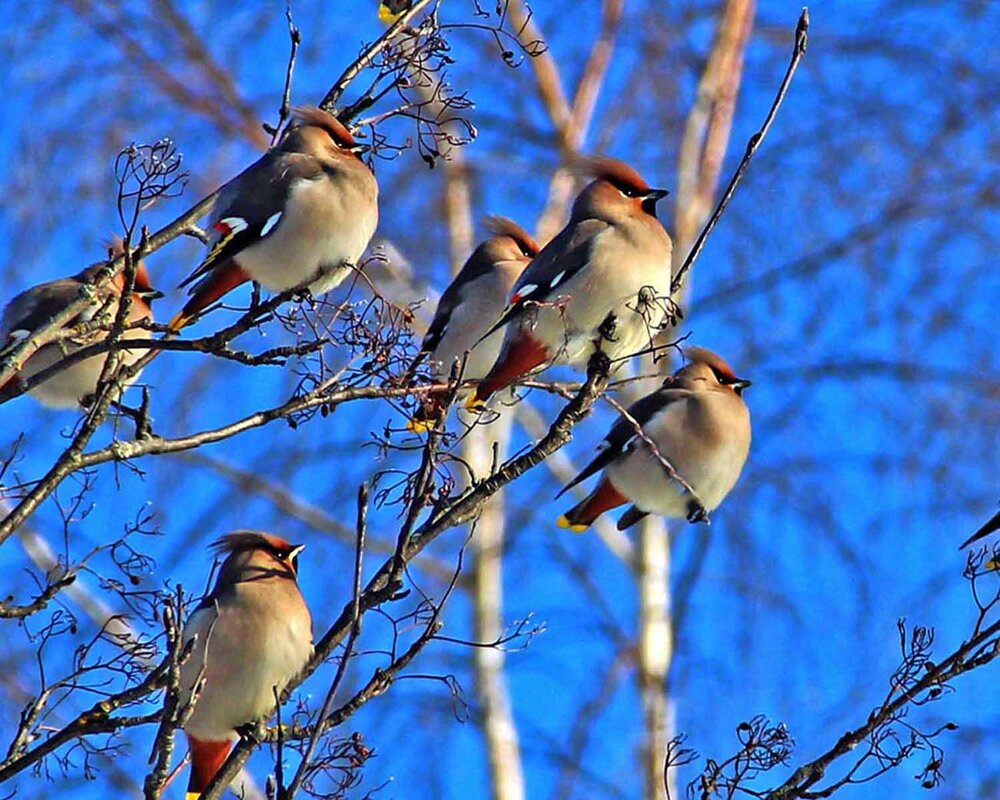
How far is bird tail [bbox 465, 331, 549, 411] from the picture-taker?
401 cm

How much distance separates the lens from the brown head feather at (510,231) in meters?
5.59

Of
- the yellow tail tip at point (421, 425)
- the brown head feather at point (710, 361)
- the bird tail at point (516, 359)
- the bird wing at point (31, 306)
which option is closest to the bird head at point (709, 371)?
the brown head feather at point (710, 361)

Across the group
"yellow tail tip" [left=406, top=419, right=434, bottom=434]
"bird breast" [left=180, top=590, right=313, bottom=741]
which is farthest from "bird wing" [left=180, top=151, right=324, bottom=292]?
"yellow tail tip" [left=406, top=419, right=434, bottom=434]

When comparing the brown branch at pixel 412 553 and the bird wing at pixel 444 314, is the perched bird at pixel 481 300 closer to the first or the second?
the bird wing at pixel 444 314

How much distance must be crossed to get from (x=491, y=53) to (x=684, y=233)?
48.2 inches

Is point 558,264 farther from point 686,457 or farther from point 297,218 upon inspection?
point 686,457

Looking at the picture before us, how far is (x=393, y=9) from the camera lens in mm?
3615

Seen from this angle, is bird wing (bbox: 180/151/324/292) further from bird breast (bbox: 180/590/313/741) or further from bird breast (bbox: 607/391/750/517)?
bird breast (bbox: 607/391/750/517)

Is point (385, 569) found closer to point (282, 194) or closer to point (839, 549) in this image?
point (282, 194)

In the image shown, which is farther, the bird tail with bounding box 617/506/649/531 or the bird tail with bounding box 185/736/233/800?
the bird tail with bounding box 617/506/649/531

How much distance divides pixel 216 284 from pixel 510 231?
1.72m

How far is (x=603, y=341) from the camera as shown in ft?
12.8

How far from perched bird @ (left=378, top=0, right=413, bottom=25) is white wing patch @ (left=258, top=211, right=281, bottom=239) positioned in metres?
0.60

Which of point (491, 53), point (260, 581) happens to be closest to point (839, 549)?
point (491, 53)
